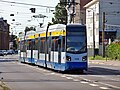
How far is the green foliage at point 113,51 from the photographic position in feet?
219

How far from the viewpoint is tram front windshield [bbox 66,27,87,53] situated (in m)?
32.5

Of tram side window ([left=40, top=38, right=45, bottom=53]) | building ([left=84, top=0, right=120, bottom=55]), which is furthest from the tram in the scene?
building ([left=84, top=0, right=120, bottom=55])

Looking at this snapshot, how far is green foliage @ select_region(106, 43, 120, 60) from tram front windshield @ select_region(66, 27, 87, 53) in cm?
3365

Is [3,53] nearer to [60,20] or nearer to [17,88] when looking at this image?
[60,20]

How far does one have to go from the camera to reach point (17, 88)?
69.8 ft

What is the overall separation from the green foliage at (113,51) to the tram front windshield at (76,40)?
33649 mm

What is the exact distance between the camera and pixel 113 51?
6819cm

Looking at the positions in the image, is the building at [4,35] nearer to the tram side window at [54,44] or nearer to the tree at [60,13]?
the tree at [60,13]

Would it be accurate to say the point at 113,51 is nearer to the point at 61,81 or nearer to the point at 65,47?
→ the point at 65,47

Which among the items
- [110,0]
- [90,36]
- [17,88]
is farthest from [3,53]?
[17,88]

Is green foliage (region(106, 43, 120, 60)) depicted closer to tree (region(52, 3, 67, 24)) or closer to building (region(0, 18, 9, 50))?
tree (region(52, 3, 67, 24))

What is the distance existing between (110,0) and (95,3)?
13.6ft

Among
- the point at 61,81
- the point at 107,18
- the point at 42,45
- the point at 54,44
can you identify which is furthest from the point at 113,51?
the point at 61,81

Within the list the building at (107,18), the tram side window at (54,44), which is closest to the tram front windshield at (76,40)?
the tram side window at (54,44)
